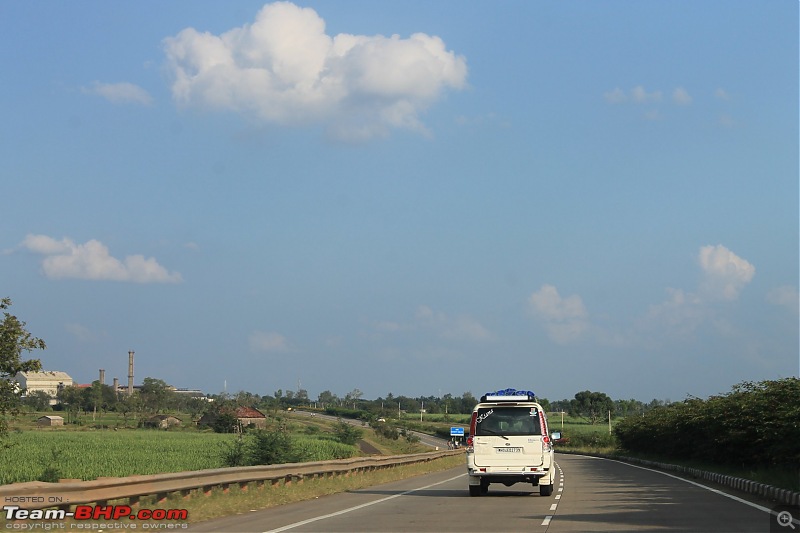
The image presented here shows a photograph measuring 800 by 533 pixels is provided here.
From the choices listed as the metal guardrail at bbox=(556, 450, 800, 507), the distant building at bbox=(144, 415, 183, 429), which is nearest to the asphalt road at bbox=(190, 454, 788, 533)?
the metal guardrail at bbox=(556, 450, 800, 507)

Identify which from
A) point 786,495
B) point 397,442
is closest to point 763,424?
point 786,495

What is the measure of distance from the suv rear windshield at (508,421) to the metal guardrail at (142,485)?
221 inches

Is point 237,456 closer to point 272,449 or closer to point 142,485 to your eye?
point 272,449

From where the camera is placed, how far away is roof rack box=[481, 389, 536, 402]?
23514 millimetres

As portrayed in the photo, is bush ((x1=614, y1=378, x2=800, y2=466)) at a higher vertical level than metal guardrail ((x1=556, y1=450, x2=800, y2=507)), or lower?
higher

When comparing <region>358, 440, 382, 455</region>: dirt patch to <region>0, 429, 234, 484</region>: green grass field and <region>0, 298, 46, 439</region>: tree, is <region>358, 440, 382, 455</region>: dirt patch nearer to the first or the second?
<region>0, 429, 234, 484</region>: green grass field

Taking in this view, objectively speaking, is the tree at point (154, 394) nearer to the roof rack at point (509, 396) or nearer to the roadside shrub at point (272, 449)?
the roadside shrub at point (272, 449)

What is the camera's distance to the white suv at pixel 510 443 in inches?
890

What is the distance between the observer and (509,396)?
23.7 m

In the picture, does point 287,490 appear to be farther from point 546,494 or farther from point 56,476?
point 56,476

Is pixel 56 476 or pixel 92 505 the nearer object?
pixel 92 505

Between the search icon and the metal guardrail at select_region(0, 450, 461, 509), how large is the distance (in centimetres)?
1134

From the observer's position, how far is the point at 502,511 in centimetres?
1888

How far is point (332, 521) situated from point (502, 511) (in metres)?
4.10
